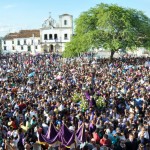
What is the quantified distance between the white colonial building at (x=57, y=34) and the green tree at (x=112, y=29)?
46260 millimetres

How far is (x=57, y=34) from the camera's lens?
93.1 meters

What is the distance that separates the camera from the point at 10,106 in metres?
18.0

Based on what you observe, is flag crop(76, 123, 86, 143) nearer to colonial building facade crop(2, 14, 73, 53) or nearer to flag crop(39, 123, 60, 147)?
flag crop(39, 123, 60, 147)

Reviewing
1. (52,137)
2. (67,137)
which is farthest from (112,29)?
(67,137)

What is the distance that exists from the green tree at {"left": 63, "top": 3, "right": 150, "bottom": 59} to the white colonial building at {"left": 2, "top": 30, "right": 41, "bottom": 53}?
50.4m

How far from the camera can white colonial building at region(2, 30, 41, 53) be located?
96.6 metres

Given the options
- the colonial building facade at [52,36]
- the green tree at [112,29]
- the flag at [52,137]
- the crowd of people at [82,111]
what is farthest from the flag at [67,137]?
the colonial building facade at [52,36]

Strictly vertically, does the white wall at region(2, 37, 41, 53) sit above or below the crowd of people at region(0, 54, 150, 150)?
above

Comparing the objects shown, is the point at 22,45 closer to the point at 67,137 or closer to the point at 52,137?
the point at 52,137

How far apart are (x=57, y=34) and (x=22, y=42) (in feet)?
40.0

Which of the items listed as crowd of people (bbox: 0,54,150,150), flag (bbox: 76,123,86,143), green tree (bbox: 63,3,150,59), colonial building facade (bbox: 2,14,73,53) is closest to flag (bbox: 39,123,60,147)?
crowd of people (bbox: 0,54,150,150)

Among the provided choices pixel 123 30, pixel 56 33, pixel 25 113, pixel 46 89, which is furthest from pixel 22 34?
pixel 25 113

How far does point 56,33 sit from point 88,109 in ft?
249

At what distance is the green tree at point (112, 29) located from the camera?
143ft
